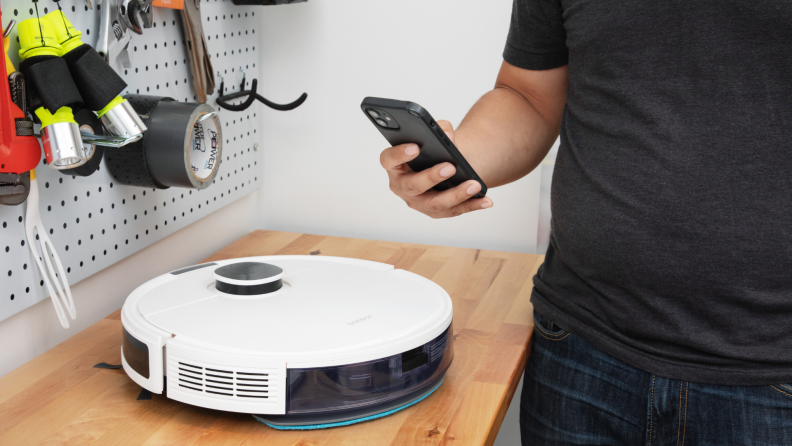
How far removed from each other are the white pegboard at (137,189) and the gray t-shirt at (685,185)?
507 millimetres

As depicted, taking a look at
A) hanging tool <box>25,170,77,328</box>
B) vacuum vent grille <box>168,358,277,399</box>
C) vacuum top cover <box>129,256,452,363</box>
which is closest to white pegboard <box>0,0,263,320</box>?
hanging tool <box>25,170,77,328</box>

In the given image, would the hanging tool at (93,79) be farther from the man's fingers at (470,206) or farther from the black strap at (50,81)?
the man's fingers at (470,206)

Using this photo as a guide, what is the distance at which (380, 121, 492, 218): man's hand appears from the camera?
2.06 feet

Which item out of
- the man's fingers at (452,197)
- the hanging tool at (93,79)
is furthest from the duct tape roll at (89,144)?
the man's fingers at (452,197)

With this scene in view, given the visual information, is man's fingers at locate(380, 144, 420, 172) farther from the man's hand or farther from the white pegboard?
the white pegboard

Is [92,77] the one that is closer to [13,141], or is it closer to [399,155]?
[13,141]

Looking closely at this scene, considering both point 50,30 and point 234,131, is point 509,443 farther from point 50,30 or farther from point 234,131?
point 50,30

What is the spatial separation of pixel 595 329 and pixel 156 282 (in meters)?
0.47

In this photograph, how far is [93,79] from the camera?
0.58 m

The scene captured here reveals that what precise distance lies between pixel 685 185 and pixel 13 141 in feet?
1.97

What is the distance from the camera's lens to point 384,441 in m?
0.54

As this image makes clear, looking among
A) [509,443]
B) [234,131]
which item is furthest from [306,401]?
[509,443]

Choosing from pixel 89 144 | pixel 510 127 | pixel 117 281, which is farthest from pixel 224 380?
pixel 510 127

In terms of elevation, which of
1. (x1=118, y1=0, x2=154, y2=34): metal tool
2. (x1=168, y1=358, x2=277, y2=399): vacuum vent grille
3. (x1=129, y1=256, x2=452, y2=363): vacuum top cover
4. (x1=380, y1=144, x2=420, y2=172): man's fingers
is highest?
(x1=118, y1=0, x2=154, y2=34): metal tool
